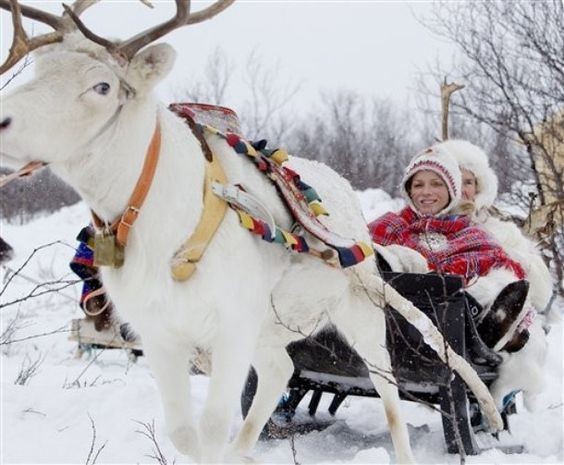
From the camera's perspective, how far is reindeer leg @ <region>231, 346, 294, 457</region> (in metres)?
3.95

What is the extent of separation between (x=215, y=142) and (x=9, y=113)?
1115mm

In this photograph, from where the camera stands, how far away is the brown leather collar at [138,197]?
2.78 metres

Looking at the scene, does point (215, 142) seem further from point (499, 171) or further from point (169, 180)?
point (499, 171)

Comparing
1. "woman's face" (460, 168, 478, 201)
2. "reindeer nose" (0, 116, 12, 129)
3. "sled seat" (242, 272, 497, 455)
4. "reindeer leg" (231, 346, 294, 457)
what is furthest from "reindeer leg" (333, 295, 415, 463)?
"reindeer nose" (0, 116, 12, 129)

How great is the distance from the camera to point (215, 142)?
331 cm

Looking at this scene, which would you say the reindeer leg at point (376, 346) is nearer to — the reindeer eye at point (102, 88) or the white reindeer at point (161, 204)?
the white reindeer at point (161, 204)

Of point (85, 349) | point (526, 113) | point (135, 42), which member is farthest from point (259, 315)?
point (526, 113)

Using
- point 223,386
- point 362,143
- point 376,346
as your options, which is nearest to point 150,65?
point 223,386

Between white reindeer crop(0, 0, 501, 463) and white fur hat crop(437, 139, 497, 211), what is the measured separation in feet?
6.93

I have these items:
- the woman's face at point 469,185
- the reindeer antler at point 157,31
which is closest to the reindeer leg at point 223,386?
the reindeer antler at point 157,31

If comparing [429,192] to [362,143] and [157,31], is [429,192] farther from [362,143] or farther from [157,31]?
[362,143]

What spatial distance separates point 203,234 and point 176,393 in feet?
2.33

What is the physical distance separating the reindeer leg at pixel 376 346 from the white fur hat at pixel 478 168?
1.63 meters

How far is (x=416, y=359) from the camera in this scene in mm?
4156
